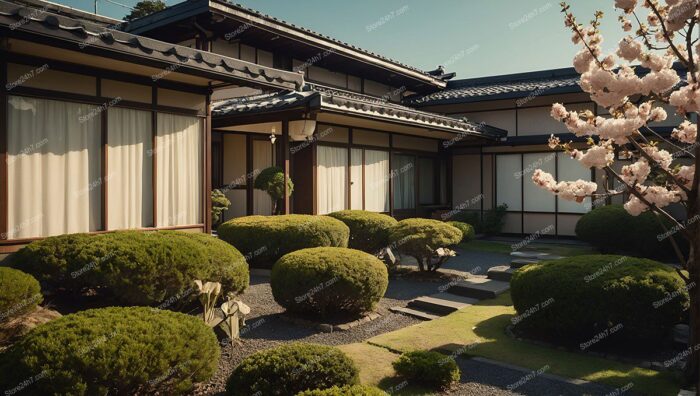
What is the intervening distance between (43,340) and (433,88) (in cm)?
1912

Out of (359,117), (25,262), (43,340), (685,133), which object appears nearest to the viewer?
(43,340)

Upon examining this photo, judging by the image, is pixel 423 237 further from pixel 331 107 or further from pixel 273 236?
pixel 331 107

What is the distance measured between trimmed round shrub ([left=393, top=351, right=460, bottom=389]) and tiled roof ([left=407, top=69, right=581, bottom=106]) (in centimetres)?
1297

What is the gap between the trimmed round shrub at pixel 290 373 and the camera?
4281mm

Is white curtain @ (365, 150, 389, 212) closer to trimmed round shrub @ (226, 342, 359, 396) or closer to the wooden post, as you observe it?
the wooden post

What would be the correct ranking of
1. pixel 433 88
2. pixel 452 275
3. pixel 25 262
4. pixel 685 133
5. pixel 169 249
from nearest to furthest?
pixel 685 133
pixel 25 262
pixel 169 249
pixel 452 275
pixel 433 88

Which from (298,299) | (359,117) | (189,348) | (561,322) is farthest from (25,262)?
(359,117)

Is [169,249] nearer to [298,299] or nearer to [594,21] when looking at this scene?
[298,299]

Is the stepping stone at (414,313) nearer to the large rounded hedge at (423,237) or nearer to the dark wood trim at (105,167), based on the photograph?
the large rounded hedge at (423,237)

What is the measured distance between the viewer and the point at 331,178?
13203 millimetres

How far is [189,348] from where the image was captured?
14.6 ft

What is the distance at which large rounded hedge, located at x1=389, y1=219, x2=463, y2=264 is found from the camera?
34.6 feet

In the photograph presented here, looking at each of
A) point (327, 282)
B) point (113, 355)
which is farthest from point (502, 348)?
point (113, 355)

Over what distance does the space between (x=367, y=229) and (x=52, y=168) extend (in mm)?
6989
